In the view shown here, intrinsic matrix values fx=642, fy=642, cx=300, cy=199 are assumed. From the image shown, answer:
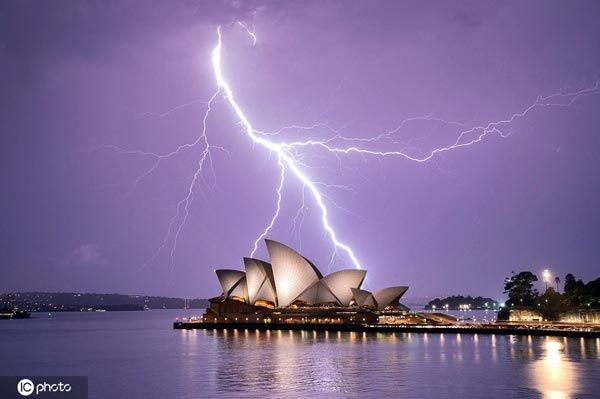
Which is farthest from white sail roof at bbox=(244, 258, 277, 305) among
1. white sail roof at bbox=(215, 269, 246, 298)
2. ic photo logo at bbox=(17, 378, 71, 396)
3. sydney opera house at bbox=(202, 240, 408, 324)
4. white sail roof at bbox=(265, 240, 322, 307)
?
ic photo logo at bbox=(17, 378, 71, 396)

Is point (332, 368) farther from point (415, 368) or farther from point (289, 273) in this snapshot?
point (289, 273)

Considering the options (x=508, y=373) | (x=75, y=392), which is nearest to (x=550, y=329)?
(x=508, y=373)

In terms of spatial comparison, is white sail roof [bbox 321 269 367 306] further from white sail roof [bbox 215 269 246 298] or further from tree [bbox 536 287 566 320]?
tree [bbox 536 287 566 320]

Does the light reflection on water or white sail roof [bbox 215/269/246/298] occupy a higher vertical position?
white sail roof [bbox 215/269/246/298]

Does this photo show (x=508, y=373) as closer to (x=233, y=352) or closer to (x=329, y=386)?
(x=329, y=386)

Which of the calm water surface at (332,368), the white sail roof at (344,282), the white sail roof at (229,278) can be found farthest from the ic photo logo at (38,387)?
the white sail roof at (344,282)

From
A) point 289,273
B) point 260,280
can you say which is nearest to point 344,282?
point 289,273

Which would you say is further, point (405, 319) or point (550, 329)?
point (405, 319)
